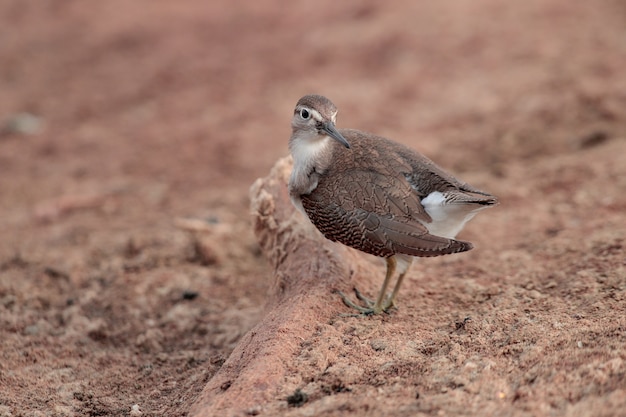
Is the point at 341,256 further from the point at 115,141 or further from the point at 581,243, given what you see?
the point at 115,141

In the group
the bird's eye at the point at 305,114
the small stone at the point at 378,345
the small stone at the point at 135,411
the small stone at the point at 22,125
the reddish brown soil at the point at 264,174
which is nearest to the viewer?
the reddish brown soil at the point at 264,174

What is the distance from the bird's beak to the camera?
5.40m

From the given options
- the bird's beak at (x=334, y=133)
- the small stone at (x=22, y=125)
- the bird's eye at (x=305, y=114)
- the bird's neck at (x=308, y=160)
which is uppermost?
the bird's eye at (x=305, y=114)

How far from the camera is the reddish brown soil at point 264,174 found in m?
4.47

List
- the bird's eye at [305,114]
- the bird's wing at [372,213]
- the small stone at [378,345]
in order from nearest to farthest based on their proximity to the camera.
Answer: the small stone at [378,345] < the bird's wing at [372,213] < the bird's eye at [305,114]

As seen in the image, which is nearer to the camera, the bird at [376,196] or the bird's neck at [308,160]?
the bird at [376,196]

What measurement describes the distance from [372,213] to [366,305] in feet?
2.38

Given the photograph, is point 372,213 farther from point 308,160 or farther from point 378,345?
point 378,345

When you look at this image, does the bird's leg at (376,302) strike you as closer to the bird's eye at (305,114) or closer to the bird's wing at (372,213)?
the bird's wing at (372,213)

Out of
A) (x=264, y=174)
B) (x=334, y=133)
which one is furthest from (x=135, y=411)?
(x=264, y=174)

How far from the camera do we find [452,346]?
461 centimetres

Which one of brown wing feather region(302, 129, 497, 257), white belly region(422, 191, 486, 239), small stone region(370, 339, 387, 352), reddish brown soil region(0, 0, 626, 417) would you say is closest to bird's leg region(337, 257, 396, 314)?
reddish brown soil region(0, 0, 626, 417)

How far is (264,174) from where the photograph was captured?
32.3 feet

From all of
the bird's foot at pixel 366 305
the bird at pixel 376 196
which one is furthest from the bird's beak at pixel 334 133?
the bird's foot at pixel 366 305
